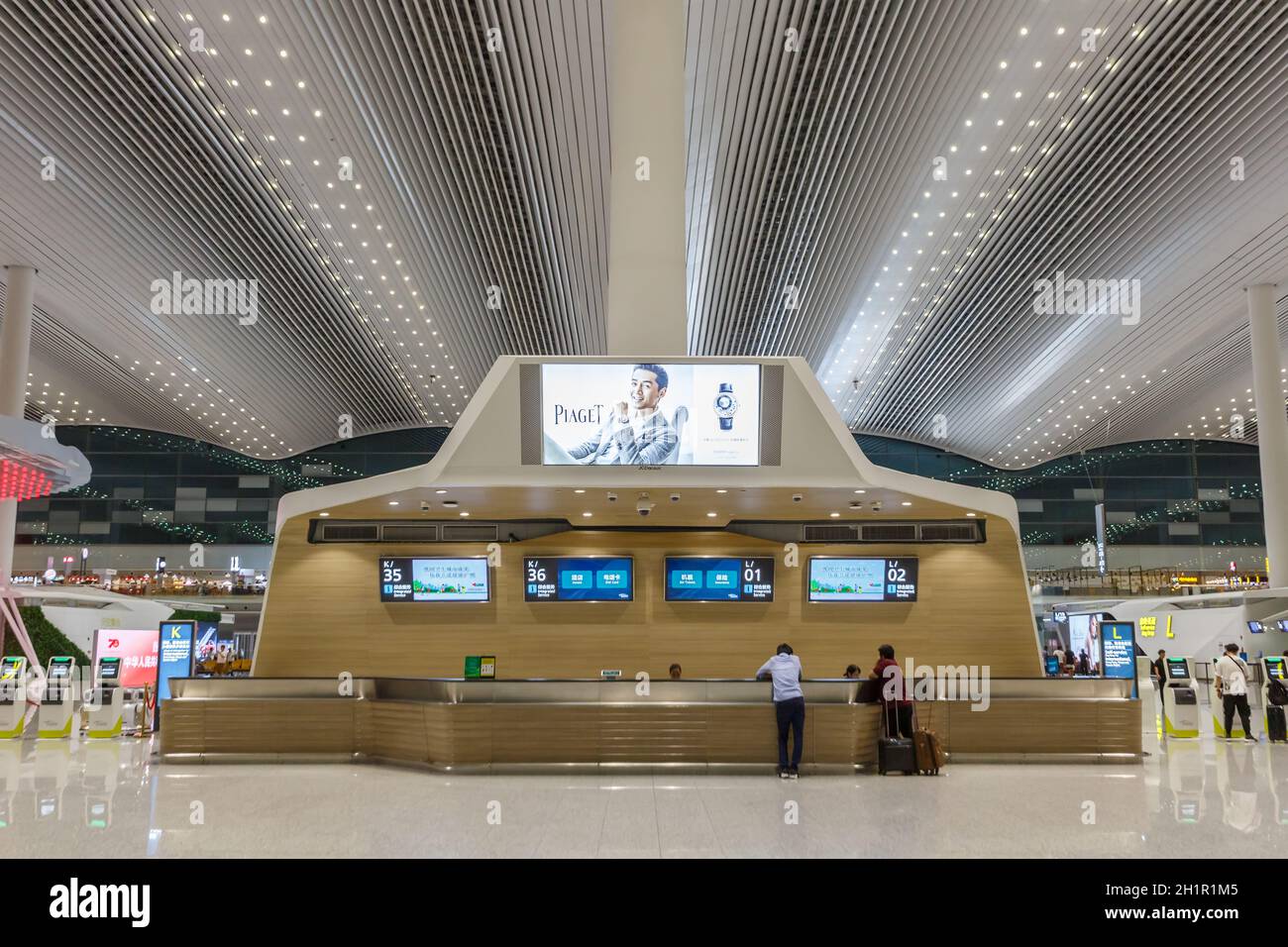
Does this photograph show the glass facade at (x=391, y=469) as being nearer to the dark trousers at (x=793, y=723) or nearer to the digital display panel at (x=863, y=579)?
the digital display panel at (x=863, y=579)

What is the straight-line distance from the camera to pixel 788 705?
382 inches

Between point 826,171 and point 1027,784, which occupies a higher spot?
point 826,171

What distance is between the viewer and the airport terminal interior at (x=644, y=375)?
9.41 meters

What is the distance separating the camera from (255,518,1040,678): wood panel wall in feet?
44.4

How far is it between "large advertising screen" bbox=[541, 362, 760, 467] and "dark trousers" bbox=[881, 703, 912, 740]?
3.21m

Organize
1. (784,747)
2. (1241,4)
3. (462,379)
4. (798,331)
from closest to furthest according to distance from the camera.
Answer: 1. (784,747)
2. (1241,4)
3. (798,331)
4. (462,379)

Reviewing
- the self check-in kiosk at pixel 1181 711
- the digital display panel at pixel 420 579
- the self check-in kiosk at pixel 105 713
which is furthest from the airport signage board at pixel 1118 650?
the self check-in kiosk at pixel 105 713

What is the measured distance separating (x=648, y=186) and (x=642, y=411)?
9.08ft

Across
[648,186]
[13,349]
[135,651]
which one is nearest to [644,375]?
[648,186]

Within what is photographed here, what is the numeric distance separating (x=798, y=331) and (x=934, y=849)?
75.8ft

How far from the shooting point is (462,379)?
31.5m

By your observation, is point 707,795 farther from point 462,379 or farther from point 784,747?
point 462,379

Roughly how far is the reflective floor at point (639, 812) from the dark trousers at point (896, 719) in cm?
58
